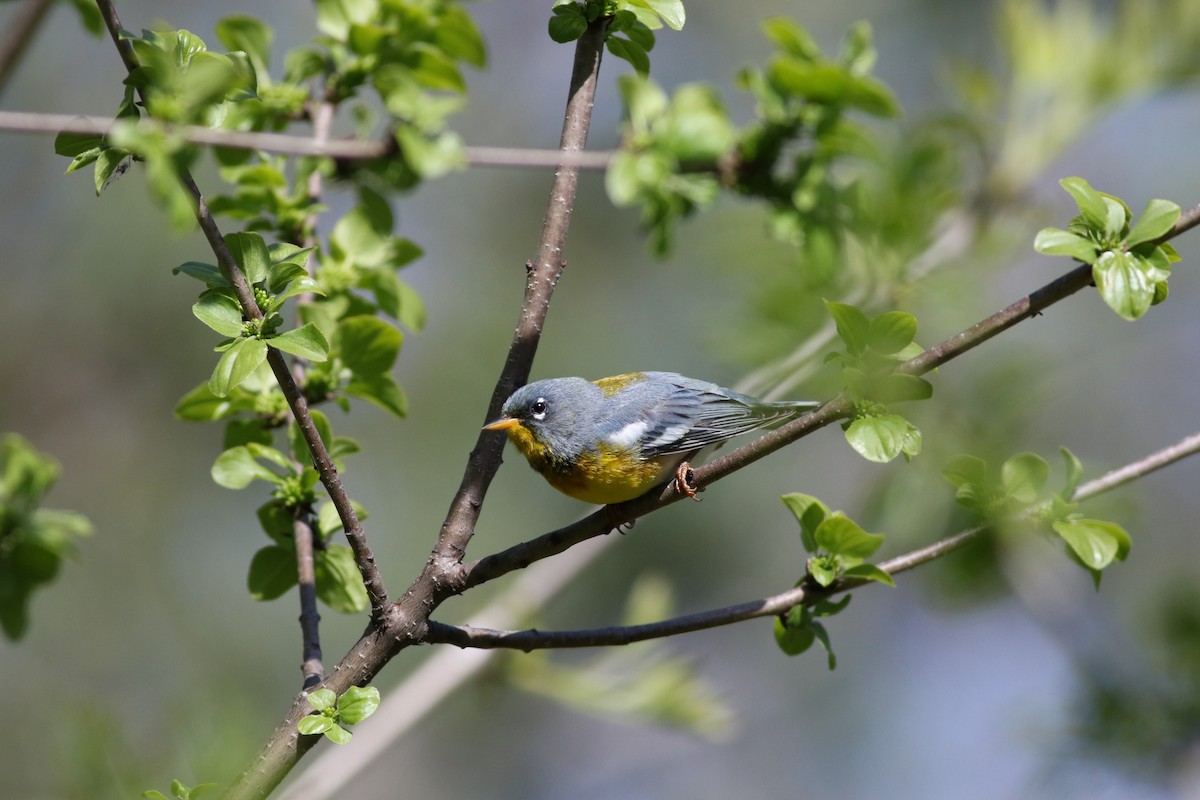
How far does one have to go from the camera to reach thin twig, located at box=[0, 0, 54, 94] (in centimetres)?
219

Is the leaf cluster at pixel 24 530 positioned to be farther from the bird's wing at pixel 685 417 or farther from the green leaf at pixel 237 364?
the bird's wing at pixel 685 417

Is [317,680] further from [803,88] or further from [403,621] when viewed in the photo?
[803,88]

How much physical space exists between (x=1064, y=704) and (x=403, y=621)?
1960 millimetres

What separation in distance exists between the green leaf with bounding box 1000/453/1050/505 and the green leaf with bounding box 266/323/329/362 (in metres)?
1.25

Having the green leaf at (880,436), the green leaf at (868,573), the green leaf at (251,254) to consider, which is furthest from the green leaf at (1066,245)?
the green leaf at (251,254)

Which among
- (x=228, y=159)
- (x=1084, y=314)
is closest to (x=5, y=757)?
(x=228, y=159)

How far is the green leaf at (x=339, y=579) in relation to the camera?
2.17 meters

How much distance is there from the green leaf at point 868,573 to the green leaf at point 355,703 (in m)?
0.86

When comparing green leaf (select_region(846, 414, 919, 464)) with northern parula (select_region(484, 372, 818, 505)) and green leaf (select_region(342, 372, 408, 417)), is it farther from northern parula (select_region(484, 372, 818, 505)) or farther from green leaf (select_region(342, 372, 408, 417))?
green leaf (select_region(342, 372, 408, 417))

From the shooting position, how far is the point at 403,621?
181 cm

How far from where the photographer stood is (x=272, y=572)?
2238 millimetres

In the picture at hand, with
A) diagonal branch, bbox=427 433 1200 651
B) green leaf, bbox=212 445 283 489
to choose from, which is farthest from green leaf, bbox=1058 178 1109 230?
green leaf, bbox=212 445 283 489

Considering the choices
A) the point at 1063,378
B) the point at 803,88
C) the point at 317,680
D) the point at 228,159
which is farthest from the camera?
the point at 1063,378

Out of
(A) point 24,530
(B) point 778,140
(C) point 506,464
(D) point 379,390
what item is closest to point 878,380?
(D) point 379,390
